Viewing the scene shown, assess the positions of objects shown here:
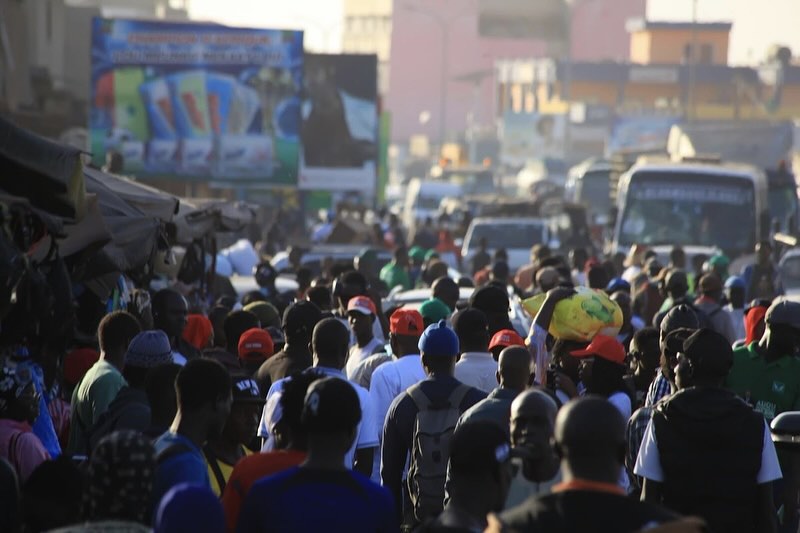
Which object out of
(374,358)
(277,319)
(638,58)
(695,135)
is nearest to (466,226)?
(695,135)

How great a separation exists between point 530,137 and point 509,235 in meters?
58.0

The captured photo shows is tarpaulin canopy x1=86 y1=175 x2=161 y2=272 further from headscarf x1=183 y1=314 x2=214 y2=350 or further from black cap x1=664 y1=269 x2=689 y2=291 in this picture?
black cap x1=664 y1=269 x2=689 y2=291

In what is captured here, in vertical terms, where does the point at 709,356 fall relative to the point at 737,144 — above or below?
above

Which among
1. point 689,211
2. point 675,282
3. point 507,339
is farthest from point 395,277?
point 507,339

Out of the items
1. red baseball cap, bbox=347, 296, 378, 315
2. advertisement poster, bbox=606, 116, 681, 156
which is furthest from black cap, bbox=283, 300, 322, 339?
advertisement poster, bbox=606, 116, 681, 156

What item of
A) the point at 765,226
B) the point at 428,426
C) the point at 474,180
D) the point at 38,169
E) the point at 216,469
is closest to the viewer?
the point at 216,469

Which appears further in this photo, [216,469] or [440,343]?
[440,343]

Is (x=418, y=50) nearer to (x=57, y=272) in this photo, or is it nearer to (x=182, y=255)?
(x=182, y=255)

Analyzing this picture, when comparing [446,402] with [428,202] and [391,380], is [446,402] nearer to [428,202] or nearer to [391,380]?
[391,380]

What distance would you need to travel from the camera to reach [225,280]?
19750 millimetres

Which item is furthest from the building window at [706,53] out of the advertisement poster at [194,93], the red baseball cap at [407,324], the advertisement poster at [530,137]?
the red baseball cap at [407,324]

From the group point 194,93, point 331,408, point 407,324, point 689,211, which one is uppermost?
point 194,93

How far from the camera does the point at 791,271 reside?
2394 centimetres

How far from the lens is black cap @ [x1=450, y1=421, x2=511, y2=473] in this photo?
5.21 m
